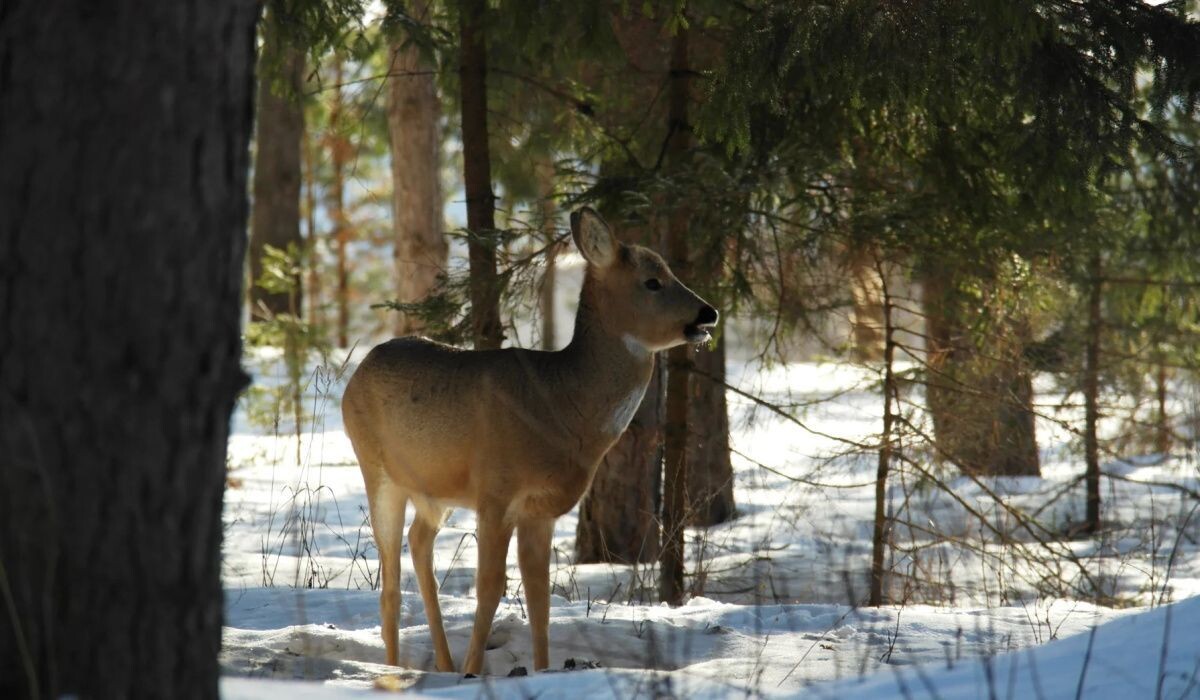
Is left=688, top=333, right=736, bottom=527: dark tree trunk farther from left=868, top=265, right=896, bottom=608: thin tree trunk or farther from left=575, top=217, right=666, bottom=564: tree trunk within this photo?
left=868, top=265, right=896, bottom=608: thin tree trunk

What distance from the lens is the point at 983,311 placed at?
9.33 metres

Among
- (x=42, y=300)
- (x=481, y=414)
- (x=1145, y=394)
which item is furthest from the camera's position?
(x=1145, y=394)

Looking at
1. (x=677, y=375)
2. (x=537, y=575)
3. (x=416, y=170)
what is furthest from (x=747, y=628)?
(x=416, y=170)

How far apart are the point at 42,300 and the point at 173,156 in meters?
0.47

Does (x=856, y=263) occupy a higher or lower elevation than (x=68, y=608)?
higher

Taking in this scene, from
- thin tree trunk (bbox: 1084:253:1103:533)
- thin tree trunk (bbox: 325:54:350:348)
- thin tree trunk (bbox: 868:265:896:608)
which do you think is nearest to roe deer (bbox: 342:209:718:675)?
thin tree trunk (bbox: 868:265:896:608)

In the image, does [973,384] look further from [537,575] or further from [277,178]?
[277,178]

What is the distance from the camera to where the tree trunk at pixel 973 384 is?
30.3 feet

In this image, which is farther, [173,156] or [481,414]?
[481,414]

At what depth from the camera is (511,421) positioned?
612 cm

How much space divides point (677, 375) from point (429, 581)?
308 cm

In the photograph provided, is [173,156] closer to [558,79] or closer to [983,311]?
[983,311]

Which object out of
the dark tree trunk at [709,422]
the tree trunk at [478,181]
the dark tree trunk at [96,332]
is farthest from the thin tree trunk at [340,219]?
the dark tree trunk at [96,332]

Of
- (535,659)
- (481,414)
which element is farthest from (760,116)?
(535,659)
